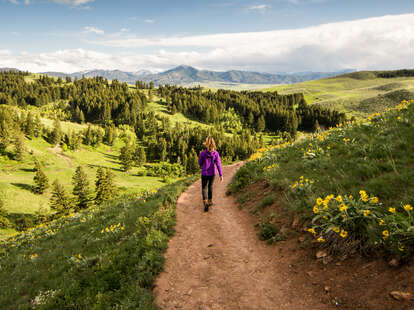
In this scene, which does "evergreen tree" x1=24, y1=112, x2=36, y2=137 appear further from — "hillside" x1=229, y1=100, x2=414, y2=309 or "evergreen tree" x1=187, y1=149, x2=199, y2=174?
"hillside" x1=229, y1=100, x2=414, y2=309

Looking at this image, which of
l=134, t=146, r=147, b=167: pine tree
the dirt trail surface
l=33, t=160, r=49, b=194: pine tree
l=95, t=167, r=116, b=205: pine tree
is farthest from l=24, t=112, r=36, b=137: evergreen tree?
the dirt trail surface

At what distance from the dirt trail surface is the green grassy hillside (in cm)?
110

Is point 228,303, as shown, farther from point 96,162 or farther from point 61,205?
point 96,162

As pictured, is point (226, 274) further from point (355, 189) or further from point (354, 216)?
point (355, 189)

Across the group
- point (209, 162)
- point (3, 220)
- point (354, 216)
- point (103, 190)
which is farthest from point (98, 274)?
point (3, 220)

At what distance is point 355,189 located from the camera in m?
5.81

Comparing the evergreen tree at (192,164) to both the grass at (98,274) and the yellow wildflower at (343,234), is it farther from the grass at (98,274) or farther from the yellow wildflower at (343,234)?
the yellow wildflower at (343,234)

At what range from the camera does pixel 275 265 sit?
18.7ft

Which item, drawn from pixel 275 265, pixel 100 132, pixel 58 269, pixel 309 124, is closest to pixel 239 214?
pixel 275 265

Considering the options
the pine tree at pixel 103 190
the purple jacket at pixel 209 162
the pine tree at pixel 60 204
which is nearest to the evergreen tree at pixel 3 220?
the pine tree at pixel 60 204

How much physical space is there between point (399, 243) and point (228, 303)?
354 centimetres

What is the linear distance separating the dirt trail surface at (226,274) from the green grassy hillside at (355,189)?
1.10m

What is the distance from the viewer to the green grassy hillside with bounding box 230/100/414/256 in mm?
4379

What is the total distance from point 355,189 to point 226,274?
417 centimetres
